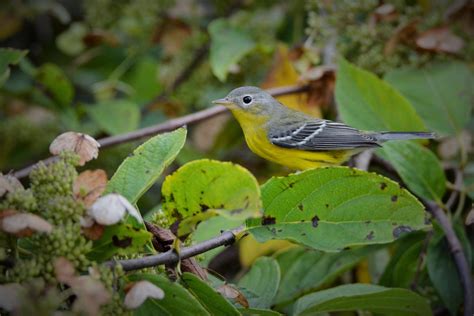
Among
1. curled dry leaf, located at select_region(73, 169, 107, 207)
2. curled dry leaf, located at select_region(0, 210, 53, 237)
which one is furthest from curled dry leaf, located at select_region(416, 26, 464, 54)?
curled dry leaf, located at select_region(0, 210, 53, 237)

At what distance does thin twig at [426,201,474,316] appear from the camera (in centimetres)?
225

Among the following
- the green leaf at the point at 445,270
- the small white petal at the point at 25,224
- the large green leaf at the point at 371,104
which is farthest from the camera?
the large green leaf at the point at 371,104

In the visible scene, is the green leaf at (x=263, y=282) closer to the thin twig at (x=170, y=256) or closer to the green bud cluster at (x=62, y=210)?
the thin twig at (x=170, y=256)

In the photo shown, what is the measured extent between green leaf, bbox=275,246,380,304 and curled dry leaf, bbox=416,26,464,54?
113 cm

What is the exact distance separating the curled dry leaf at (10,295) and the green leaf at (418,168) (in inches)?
64.8

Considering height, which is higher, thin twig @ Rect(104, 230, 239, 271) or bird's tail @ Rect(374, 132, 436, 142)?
bird's tail @ Rect(374, 132, 436, 142)

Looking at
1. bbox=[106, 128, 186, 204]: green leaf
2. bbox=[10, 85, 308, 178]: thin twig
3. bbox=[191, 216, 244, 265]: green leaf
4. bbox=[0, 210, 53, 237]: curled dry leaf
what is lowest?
bbox=[0, 210, 53, 237]: curled dry leaf

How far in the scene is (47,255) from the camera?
1.45m

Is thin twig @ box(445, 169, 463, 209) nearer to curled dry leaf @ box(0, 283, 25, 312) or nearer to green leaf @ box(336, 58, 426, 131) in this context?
green leaf @ box(336, 58, 426, 131)

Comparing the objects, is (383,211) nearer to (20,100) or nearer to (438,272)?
(438,272)

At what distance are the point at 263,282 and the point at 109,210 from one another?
0.94m

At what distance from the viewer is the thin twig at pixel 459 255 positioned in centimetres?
225

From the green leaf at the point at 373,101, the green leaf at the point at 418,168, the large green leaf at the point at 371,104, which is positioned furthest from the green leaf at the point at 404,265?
the green leaf at the point at 373,101

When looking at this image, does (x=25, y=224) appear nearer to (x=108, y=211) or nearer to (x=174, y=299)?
(x=108, y=211)
